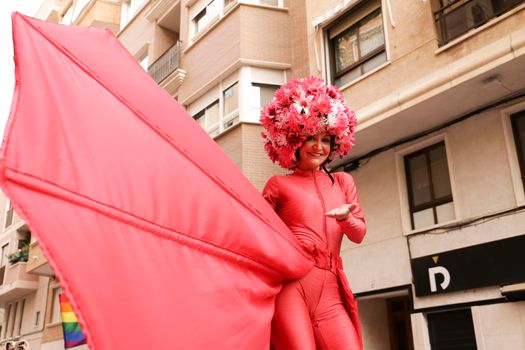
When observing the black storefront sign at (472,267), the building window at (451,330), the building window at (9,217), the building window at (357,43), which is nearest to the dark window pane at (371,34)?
the building window at (357,43)

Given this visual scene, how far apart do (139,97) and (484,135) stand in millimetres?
7700

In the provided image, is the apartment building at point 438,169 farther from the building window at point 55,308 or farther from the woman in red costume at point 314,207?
the building window at point 55,308

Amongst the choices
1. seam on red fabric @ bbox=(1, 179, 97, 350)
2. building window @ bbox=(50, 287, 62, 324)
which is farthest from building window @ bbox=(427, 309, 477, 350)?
building window @ bbox=(50, 287, 62, 324)

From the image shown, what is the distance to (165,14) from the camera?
61.3ft

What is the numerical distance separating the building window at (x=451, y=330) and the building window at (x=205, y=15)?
10.1 m

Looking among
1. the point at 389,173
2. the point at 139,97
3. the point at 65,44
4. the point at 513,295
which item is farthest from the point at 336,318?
the point at 389,173

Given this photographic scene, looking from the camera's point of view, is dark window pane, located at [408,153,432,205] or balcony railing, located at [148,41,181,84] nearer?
dark window pane, located at [408,153,432,205]

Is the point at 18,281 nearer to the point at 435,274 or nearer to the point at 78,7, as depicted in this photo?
the point at 78,7

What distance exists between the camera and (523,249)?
778 centimetres

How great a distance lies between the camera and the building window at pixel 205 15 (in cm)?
1538

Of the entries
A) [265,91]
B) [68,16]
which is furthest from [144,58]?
[68,16]

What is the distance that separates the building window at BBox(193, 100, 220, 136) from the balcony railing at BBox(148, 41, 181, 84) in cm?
215

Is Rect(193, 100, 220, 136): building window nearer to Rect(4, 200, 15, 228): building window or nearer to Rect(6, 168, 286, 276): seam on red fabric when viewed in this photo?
Rect(6, 168, 286, 276): seam on red fabric

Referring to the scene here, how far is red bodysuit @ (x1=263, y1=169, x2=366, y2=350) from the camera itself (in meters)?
2.66
